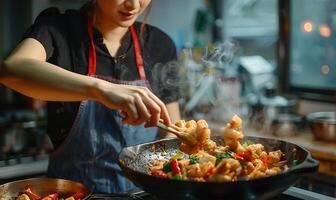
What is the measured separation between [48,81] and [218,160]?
1.63ft

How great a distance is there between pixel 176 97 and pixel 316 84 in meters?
1.70

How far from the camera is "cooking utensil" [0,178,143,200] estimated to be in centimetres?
132

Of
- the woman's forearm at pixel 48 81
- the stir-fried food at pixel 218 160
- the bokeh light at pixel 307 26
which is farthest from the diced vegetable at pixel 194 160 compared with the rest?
the bokeh light at pixel 307 26

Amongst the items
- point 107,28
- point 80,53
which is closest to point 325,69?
point 107,28

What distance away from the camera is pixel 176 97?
6.27 feet

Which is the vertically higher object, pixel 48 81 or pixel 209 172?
pixel 48 81

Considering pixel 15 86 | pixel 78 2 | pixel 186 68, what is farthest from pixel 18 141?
pixel 15 86

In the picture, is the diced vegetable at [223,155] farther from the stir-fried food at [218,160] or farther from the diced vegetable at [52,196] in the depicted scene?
the diced vegetable at [52,196]

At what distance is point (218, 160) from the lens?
1.29 m

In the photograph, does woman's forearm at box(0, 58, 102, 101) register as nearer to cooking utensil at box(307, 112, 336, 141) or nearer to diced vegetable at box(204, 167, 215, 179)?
diced vegetable at box(204, 167, 215, 179)

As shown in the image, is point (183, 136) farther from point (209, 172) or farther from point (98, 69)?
point (98, 69)

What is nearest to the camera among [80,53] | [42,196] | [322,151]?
[42,196]

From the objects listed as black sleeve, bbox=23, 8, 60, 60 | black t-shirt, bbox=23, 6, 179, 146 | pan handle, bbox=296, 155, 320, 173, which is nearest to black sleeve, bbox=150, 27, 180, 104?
black t-shirt, bbox=23, 6, 179, 146

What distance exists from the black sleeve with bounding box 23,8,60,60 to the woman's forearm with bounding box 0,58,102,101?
1.00ft
